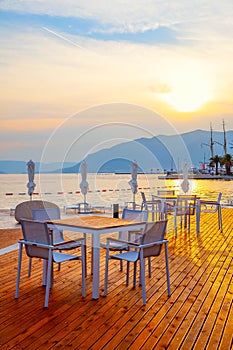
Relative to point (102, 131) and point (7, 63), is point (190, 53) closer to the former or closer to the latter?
point (102, 131)

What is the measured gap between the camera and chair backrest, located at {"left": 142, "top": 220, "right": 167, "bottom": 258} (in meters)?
3.45

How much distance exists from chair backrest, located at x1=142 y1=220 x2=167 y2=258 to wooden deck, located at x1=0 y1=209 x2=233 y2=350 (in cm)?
42

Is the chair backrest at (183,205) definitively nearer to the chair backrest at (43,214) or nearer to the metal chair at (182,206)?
the metal chair at (182,206)

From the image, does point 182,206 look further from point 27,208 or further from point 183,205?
point 27,208

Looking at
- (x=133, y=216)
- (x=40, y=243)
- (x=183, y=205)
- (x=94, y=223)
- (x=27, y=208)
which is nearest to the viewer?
(x=40, y=243)

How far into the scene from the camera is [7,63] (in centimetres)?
809

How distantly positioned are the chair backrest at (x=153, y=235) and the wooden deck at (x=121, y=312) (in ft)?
1.36

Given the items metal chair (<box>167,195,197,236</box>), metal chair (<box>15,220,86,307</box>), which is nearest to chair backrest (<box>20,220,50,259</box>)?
metal chair (<box>15,220,86,307</box>)

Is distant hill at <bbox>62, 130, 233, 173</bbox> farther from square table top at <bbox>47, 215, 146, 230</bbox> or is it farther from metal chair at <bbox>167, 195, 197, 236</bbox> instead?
square table top at <bbox>47, 215, 146, 230</bbox>

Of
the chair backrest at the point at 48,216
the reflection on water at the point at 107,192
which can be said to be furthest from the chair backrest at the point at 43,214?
the reflection on water at the point at 107,192

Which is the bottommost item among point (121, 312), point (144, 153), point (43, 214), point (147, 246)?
point (121, 312)

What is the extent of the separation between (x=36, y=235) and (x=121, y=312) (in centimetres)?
98

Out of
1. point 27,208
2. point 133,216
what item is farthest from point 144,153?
point 27,208

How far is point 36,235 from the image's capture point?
342 centimetres
